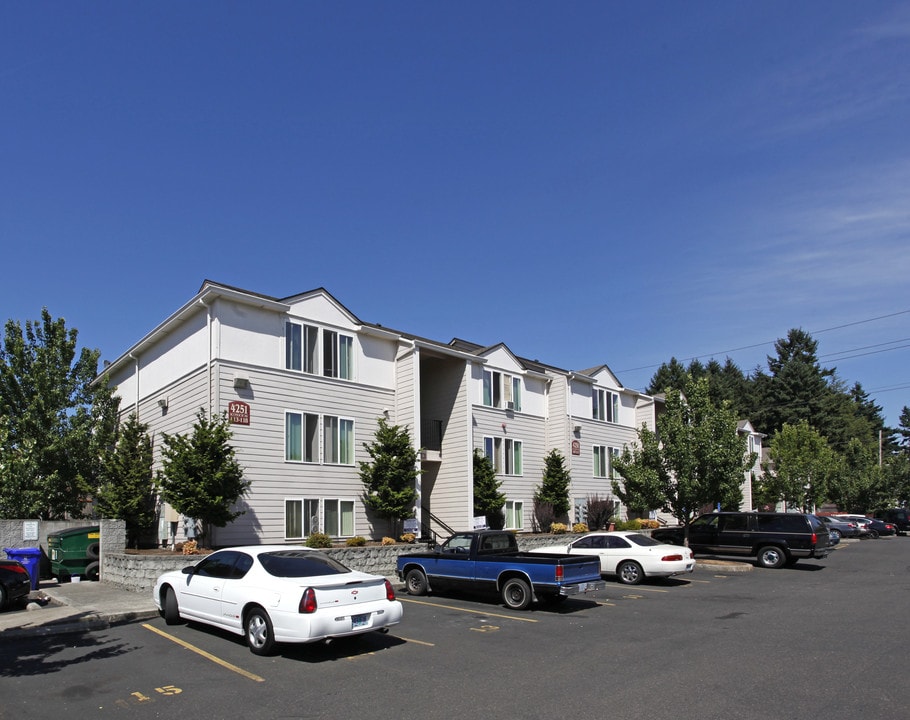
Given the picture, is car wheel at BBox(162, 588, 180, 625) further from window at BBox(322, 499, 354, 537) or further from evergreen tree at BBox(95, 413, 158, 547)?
evergreen tree at BBox(95, 413, 158, 547)

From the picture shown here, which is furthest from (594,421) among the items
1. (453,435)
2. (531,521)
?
(453,435)

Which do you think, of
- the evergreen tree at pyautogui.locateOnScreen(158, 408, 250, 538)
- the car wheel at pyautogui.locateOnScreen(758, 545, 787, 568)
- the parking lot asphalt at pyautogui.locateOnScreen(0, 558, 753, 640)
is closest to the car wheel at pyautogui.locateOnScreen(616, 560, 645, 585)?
the parking lot asphalt at pyautogui.locateOnScreen(0, 558, 753, 640)

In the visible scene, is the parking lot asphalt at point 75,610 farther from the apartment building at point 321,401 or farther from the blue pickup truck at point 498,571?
the apartment building at point 321,401

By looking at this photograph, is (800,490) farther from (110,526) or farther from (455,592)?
(110,526)

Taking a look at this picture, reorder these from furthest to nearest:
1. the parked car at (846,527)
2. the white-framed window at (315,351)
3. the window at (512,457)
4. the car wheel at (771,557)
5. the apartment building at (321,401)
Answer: the parked car at (846,527) → the window at (512,457) → the car wheel at (771,557) → the white-framed window at (315,351) → the apartment building at (321,401)

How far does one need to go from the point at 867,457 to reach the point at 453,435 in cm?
4265

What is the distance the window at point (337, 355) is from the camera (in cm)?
2448

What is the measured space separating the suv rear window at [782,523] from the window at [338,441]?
14.0m

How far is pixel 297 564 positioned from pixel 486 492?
18.4m

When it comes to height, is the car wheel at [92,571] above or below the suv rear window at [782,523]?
below

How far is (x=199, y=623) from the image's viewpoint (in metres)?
12.5

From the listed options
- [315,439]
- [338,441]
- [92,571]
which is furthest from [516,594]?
[92,571]

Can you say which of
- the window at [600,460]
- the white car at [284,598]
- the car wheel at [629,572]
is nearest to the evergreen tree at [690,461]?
the car wheel at [629,572]

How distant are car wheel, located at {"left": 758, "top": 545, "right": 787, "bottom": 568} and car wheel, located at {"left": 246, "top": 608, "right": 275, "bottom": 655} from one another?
1907 centimetres
